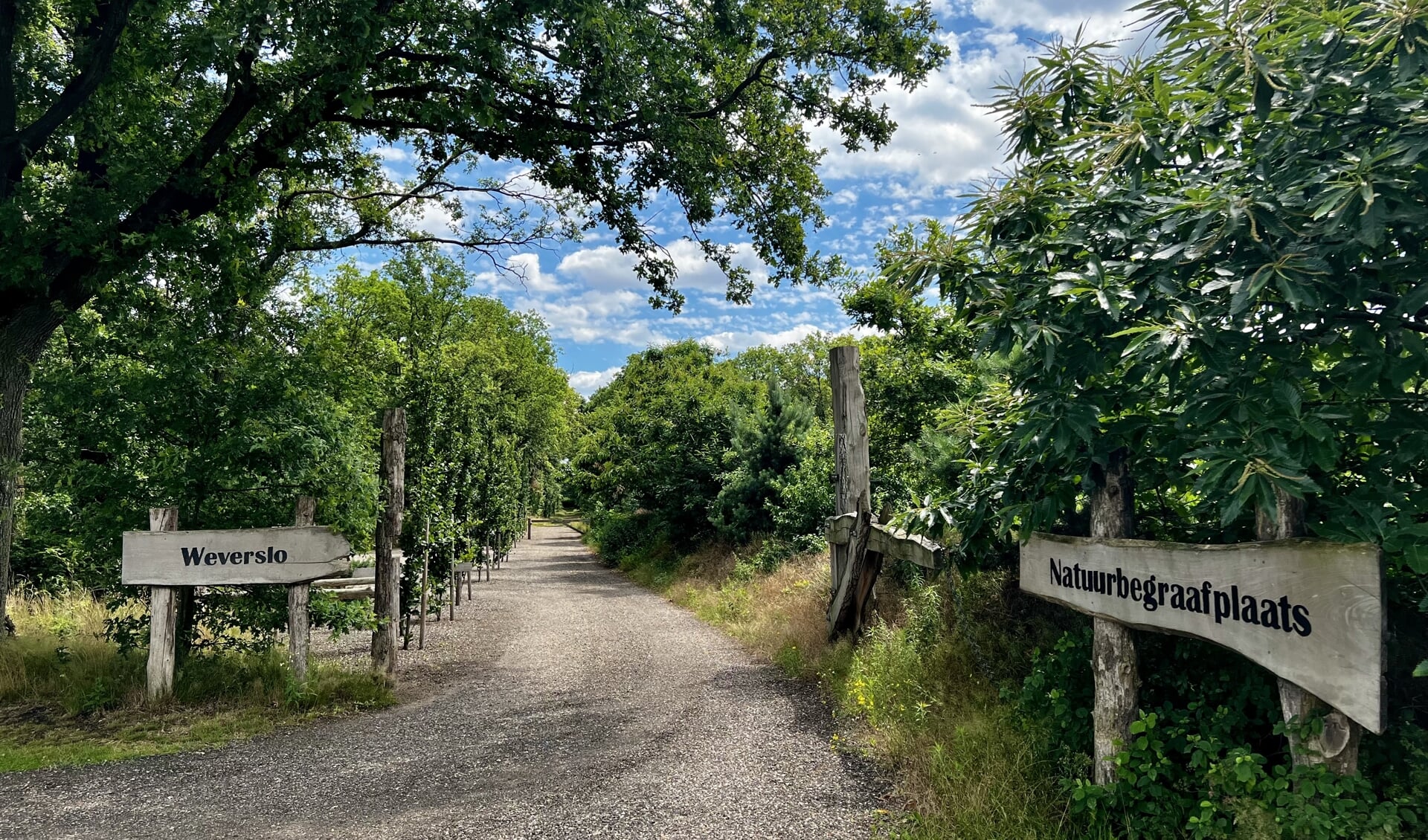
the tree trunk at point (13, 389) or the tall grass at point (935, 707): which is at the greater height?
the tree trunk at point (13, 389)

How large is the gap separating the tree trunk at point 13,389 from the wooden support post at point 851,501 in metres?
8.11

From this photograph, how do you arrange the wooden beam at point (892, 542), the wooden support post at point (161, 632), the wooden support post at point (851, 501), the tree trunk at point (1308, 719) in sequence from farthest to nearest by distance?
the wooden support post at point (851, 501)
the wooden support post at point (161, 632)
the wooden beam at point (892, 542)
the tree trunk at point (1308, 719)

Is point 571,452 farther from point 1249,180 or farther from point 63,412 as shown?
point 1249,180

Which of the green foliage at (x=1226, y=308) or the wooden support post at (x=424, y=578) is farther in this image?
the wooden support post at (x=424, y=578)

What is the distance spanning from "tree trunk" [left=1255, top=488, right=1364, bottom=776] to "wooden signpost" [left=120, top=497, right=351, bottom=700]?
724 cm

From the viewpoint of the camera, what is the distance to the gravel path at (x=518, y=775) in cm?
471

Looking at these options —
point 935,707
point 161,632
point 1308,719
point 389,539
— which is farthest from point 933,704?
point 161,632

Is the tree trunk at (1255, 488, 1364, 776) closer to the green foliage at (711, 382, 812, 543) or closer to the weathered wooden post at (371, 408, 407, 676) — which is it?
the weathered wooden post at (371, 408, 407, 676)

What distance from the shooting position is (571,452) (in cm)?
5103

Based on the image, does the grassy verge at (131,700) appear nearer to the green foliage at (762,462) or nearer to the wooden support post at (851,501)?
the wooden support post at (851,501)

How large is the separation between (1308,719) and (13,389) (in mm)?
10552

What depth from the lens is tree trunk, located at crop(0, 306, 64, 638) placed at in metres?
7.84

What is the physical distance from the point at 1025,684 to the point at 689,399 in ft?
56.0

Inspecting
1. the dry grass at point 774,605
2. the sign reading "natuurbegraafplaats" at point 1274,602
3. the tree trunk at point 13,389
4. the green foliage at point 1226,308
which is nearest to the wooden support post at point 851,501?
the dry grass at point 774,605
